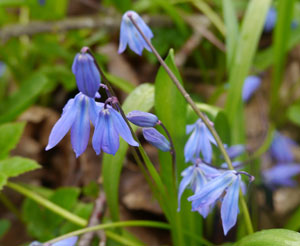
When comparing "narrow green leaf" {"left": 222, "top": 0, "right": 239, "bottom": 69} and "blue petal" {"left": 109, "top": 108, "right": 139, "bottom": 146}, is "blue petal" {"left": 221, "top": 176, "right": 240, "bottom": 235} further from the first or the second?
"narrow green leaf" {"left": 222, "top": 0, "right": 239, "bottom": 69}

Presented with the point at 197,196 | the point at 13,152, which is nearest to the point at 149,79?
the point at 13,152

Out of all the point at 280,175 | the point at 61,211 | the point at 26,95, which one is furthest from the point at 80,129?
the point at 280,175

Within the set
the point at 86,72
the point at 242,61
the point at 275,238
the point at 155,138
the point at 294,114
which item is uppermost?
the point at 86,72

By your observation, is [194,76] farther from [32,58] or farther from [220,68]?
[32,58]

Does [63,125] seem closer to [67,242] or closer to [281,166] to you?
[67,242]

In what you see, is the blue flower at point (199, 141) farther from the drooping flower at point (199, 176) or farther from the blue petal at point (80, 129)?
the blue petal at point (80, 129)

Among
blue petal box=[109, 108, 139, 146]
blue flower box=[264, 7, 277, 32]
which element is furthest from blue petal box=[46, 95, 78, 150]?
blue flower box=[264, 7, 277, 32]
